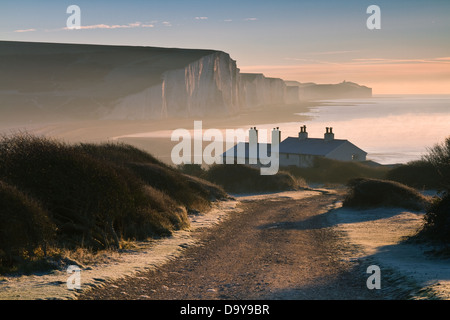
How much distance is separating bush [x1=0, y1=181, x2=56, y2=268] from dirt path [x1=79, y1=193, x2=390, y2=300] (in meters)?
3.04

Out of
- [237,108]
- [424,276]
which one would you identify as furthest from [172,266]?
[237,108]

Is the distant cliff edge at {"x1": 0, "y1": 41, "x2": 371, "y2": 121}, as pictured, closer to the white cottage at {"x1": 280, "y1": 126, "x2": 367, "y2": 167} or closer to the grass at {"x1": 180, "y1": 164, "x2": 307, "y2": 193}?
the white cottage at {"x1": 280, "y1": 126, "x2": 367, "y2": 167}

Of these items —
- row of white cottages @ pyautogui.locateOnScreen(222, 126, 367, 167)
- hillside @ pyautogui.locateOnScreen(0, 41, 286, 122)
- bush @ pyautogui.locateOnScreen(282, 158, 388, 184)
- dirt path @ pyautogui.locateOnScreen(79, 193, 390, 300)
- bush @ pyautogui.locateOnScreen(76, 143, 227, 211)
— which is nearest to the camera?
dirt path @ pyautogui.locateOnScreen(79, 193, 390, 300)

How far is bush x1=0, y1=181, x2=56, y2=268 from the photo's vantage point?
49.2ft

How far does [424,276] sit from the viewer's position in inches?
542

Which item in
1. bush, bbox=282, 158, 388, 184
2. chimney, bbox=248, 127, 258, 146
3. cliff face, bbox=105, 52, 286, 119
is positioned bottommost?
bush, bbox=282, 158, 388, 184

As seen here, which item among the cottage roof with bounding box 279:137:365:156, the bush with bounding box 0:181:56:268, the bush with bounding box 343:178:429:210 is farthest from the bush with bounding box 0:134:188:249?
the cottage roof with bounding box 279:137:365:156

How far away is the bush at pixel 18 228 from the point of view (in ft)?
49.2

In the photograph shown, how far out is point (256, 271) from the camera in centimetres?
1579

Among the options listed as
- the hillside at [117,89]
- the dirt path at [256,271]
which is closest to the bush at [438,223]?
the dirt path at [256,271]

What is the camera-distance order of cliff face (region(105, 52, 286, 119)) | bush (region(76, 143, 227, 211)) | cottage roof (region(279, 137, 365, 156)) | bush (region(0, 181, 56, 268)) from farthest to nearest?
cliff face (region(105, 52, 286, 119))
cottage roof (region(279, 137, 365, 156))
bush (region(76, 143, 227, 211))
bush (region(0, 181, 56, 268))

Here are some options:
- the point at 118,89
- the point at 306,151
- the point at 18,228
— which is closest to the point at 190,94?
the point at 118,89

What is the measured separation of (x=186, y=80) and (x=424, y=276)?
133447mm
